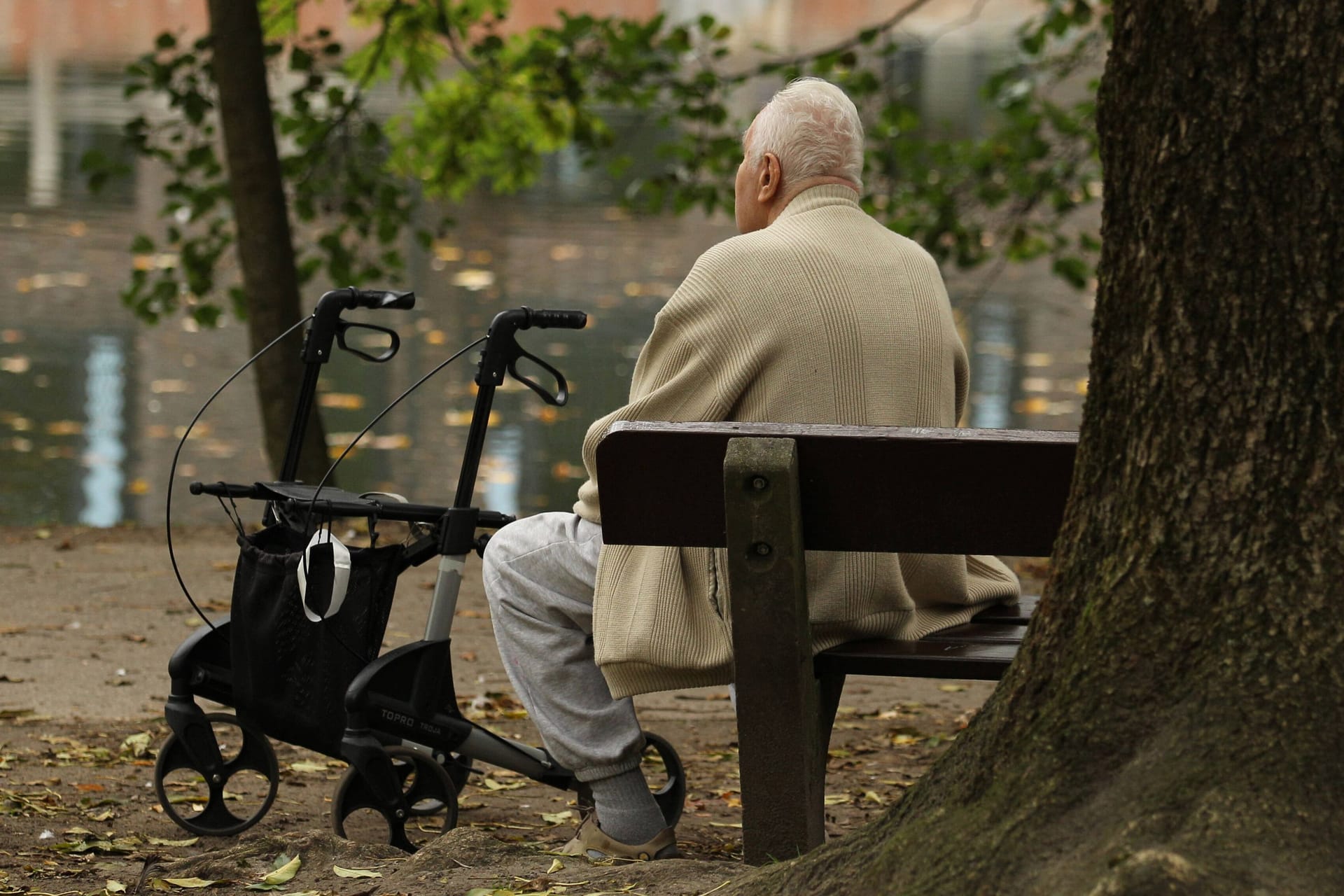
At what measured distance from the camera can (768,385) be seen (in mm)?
3189

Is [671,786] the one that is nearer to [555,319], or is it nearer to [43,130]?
[555,319]

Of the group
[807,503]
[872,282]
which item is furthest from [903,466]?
[872,282]

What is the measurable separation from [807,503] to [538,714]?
95 centimetres

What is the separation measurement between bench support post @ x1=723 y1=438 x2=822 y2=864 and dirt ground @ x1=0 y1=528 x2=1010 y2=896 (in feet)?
0.37

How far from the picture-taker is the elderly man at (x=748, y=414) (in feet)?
10.4

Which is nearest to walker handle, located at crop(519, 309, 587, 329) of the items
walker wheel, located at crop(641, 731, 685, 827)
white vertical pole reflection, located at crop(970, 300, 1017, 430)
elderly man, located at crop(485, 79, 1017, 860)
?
elderly man, located at crop(485, 79, 1017, 860)

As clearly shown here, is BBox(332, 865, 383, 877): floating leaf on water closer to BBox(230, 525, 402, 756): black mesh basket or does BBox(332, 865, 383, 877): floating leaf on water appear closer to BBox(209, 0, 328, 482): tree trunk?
BBox(230, 525, 402, 756): black mesh basket

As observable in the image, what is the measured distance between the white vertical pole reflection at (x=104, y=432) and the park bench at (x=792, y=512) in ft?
17.5

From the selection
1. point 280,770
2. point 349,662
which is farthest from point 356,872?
point 280,770

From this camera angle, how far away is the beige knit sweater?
10.4 feet

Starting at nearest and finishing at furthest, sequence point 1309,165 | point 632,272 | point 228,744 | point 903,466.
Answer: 1. point 1309,165
2. point 903,466
3. point 228,744
4. point 632,272

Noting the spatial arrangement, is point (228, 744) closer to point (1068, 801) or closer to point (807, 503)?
point (807, 503)

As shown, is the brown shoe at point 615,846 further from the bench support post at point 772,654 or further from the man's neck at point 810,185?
the man's neck at point 810,185

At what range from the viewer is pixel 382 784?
3643mm
